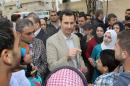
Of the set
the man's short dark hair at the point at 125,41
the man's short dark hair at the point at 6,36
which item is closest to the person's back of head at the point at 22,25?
the man's short dark hair at the point at 125,41

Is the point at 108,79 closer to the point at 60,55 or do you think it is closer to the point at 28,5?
the point at 60,55

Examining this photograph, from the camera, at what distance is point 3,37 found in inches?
61.6

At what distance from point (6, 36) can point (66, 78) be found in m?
0.58

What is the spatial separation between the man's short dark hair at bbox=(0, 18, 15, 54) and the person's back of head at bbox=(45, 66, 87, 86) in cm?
52

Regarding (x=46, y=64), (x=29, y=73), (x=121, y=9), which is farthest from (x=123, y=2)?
(x=29, y=73)

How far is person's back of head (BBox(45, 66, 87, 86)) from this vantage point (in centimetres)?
203

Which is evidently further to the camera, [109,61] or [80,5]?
[80,5]

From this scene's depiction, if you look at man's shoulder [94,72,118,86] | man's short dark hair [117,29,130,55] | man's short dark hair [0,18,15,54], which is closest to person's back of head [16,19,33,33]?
man's short dark hair [117,29,130,55]

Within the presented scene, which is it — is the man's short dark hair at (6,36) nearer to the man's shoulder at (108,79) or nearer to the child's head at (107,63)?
the man's shoulder at (108,79)

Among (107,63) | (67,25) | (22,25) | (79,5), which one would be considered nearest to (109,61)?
(107,63)

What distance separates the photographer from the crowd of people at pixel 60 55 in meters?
1.63

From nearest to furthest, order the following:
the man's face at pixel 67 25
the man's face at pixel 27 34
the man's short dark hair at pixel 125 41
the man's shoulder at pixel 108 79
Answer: the man's shoulder at pixel 108 79 < the man's short dark hair at pixel 125 41 < the man's face at pixel 27 34 < the man's face at pixel 67 25

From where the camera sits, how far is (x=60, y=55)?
426 centimetres

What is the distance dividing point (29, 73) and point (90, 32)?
4.08 metres
